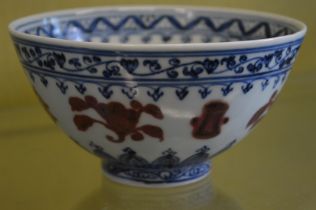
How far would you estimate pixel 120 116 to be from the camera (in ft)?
1.17

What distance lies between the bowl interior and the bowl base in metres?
0.13

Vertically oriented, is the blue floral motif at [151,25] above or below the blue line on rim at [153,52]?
below

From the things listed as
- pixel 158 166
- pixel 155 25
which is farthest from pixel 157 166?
pixel 155 25

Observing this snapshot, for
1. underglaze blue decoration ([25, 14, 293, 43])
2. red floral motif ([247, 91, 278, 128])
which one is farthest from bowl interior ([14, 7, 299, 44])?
red floral motif ([247, 91, 278, 128])

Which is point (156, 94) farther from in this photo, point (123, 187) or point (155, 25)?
point (155, 25)

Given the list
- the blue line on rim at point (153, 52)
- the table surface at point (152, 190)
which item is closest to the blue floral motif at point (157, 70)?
the blue line on rim at point (153, 52)

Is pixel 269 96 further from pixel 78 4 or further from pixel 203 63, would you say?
pixel 78 4

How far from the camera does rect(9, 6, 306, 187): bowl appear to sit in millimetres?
336

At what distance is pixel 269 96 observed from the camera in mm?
385

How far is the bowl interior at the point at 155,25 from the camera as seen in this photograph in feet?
1.68

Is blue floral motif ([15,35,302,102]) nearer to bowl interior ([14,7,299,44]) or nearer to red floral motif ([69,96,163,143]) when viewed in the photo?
red floral motif ([69,96,163,143])

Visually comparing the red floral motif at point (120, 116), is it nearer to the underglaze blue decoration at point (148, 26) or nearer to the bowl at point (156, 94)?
the bowl at point (156, 94)

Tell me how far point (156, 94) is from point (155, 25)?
0.22 meters

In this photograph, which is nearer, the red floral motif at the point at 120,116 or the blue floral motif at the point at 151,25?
the red floral motif at the point at 120,116
